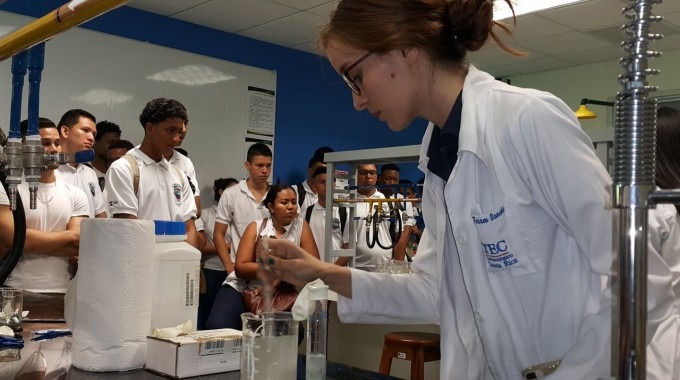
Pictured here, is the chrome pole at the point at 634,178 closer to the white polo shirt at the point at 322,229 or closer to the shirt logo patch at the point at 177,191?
the shirt logo patch at the point at 177,191

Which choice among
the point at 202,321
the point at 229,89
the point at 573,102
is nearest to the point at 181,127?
the point at 202,321

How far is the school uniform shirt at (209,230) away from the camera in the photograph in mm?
4898

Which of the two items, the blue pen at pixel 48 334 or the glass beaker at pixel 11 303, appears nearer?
the blue pen at pixel 48 334

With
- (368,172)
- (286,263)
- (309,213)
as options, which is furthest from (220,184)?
(286,263)

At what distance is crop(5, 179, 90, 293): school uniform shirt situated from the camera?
246 cm

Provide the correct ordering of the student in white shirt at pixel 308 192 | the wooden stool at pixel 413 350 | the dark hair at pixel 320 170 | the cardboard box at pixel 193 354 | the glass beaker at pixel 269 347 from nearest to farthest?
the glass beaker at pixel 269 347 → the cardboard box at pixel 193 354 → the wooden stool at pixel 413 350 → the dark hair at pixel 320 170 → the student in white shirt at pixel 308 192

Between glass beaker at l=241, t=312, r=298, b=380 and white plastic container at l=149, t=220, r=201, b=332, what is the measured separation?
0.28m

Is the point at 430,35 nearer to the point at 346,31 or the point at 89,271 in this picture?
the point at 346,31

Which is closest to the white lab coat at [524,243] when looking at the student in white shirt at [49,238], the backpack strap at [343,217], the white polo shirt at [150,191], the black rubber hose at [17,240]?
the black rubber hose at [17,240]

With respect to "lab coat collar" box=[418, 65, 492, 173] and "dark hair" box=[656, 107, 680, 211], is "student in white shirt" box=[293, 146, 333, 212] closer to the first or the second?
"dark hair" box=[656, 107, 680, 211]

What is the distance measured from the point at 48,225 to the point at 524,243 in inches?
88.5

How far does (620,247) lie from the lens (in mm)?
454

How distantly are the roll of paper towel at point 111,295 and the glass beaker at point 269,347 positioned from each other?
0.82 feet

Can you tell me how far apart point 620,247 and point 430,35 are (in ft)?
2.33
